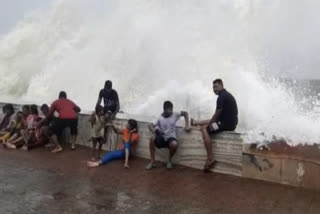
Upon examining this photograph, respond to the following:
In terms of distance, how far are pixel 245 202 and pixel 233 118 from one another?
191 centimetres

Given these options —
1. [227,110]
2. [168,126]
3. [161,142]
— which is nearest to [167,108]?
[168,126]

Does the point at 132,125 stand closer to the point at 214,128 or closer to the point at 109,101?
the point at 109,101

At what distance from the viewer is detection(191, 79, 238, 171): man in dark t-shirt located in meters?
6.75

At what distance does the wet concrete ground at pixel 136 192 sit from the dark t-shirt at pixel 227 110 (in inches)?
35.3

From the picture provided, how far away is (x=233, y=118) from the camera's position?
687 centimetres

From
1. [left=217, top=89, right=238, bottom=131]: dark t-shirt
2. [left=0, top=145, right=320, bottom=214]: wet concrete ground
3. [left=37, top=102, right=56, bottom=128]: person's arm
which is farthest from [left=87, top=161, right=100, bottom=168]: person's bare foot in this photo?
[left=217, top=89, right=238, bottom=131]: dark t-shirt

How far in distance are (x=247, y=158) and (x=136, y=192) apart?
6.18 ft

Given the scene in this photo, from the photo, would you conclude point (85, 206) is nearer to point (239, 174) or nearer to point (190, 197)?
point (190, 197)

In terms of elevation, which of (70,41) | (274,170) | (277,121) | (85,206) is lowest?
(85,206)

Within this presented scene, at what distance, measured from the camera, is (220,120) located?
Result: 6797 millimetres

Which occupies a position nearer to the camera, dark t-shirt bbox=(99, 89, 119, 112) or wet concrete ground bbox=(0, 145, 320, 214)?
wet concrete ground bbox=(0, 145, 320, 214)

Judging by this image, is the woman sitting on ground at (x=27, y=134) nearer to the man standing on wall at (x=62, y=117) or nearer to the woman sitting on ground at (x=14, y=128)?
the woman sitting on ground at (x=14, y=128)

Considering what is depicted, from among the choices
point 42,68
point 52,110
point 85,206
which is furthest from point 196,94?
point 42,68

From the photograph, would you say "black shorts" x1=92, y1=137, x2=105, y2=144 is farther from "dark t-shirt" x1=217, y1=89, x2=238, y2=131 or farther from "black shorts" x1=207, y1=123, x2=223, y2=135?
"dark t-shirt" x1=217, y1=89, x2=238, y2=131
